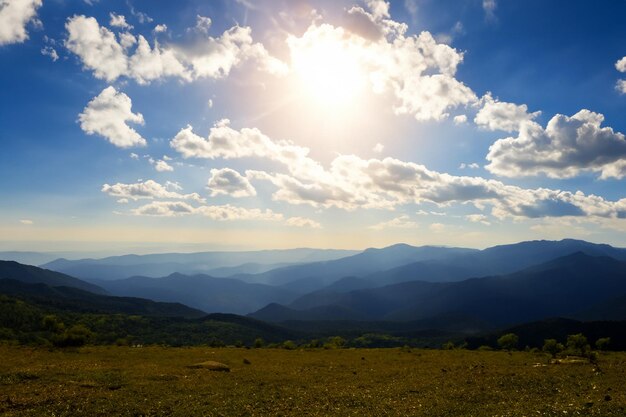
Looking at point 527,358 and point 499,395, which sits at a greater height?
point 499,395

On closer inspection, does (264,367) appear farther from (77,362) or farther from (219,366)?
(77,362)

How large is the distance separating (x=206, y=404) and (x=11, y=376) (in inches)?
719

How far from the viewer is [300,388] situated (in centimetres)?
3281

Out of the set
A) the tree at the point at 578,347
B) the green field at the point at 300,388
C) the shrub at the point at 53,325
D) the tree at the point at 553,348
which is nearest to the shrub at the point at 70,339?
the green field at the point at 300,388

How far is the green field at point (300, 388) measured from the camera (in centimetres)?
2494

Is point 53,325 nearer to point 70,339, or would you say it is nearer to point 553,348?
point 70,339

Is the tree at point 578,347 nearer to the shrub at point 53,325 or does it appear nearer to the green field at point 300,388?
the green field at point 300,388

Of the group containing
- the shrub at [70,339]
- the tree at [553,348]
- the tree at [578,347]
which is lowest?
the tree at [553,348]

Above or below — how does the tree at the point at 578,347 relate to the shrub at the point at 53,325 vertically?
below

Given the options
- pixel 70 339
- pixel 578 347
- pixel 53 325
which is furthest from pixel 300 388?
pixel 53 325

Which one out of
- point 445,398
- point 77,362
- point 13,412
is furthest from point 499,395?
point 77,362

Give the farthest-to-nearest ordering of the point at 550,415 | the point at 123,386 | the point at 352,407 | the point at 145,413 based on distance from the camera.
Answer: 1. the point at 123,386
2. the point at 352,407
3. the point at 145,413
4. the point at 550,415

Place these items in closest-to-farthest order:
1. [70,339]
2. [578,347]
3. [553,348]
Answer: [70,339] < [578,347] < [553,348]

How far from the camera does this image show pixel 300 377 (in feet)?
125
